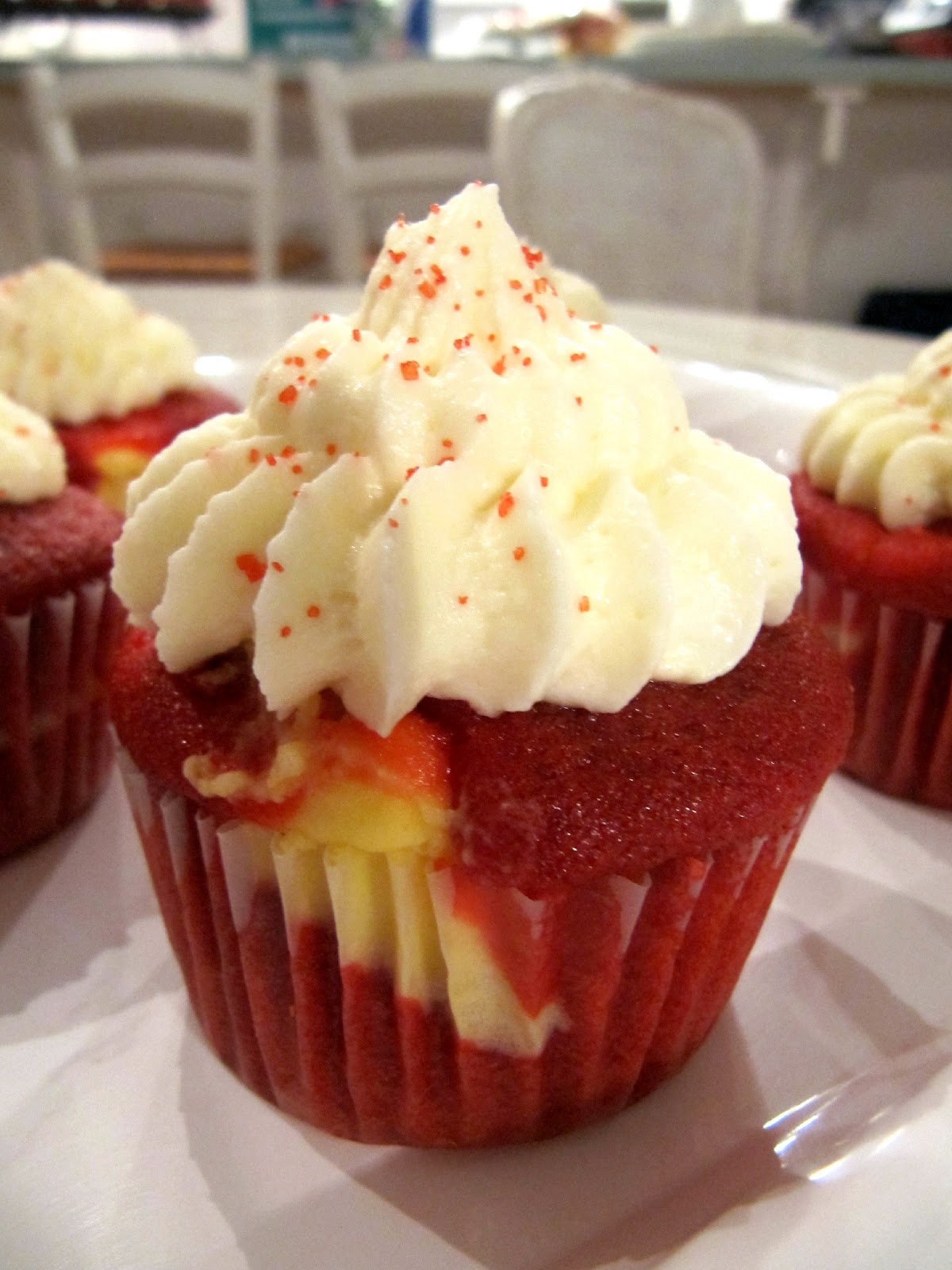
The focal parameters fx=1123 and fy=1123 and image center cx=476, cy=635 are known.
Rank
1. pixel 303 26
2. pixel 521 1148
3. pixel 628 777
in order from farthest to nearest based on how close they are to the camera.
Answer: pixel 303 26 → pixel 521 1148 → pixel 628 777

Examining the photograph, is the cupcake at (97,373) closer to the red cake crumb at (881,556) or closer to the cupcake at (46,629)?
the cupcake at (46,629)

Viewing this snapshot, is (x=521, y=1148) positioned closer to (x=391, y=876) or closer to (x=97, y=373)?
(x=391, y=876)

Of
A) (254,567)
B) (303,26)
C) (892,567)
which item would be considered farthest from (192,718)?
(303,26)

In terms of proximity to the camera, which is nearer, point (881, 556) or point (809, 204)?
point (881, 556)

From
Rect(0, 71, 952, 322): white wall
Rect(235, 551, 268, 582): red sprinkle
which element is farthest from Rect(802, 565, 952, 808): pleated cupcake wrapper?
Rect(0, 71, 952, 322): white wall

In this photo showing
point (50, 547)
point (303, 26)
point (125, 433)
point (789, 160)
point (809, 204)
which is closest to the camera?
point (50, 547)

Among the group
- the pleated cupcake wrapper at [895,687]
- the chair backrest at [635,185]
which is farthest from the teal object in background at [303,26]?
the pleated cupcake wrapper at [895,687]

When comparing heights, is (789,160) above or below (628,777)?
below
